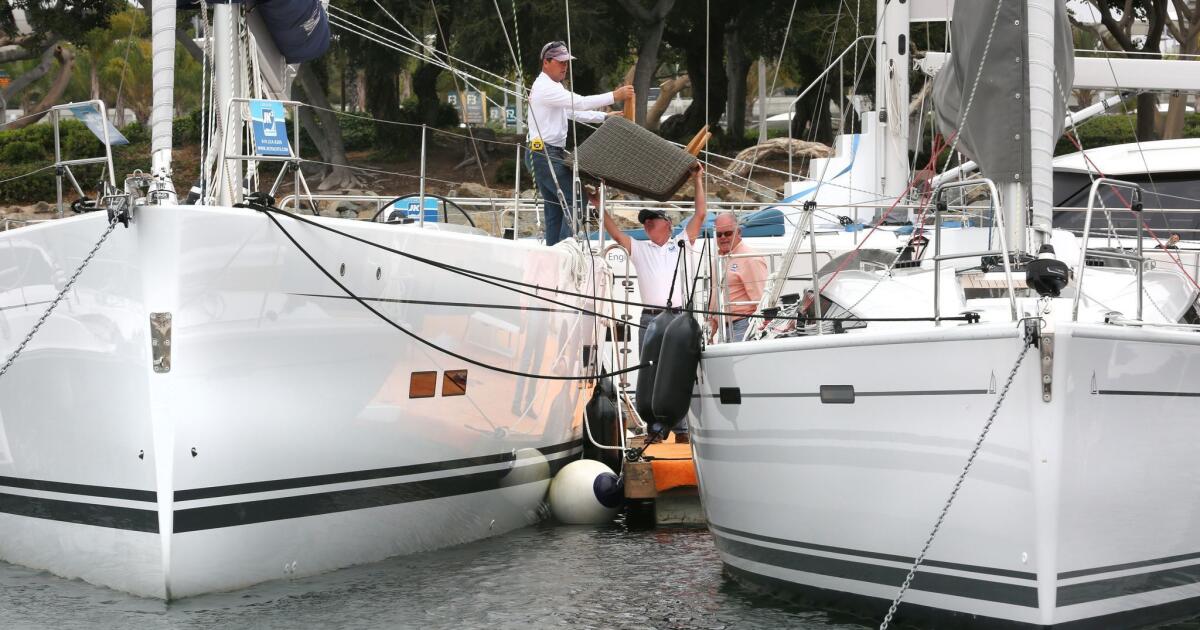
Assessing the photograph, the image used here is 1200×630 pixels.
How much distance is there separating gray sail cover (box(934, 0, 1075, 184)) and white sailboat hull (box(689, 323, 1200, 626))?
4.63ft

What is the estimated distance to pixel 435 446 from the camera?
798 cm

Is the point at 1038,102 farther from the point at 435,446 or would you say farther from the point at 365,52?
the point at 365,52

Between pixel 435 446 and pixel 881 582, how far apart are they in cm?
294

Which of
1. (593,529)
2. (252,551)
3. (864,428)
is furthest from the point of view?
(593,529)

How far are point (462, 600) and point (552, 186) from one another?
380 centimetres

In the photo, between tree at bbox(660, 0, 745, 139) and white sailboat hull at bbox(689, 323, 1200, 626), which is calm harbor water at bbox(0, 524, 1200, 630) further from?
tree at bbox(660, 0, 745, 139)

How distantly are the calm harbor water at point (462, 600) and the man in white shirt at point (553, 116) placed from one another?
8.98ft

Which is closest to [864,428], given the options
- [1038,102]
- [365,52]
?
[1038,102]

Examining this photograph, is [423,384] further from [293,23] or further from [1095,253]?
[1095,253]

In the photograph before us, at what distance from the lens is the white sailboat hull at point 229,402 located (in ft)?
21.6

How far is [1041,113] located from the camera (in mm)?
6496

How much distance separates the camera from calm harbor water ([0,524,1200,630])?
639 centimetres

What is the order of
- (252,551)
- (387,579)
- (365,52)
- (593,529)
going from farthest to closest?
(365,52), (593,529), (387,579), (252,551)

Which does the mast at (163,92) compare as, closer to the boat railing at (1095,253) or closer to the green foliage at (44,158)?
the boat railing at (1095,253)
